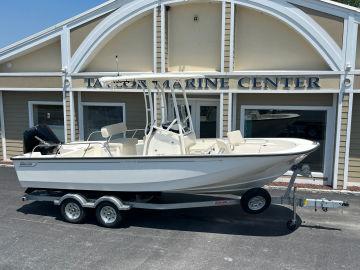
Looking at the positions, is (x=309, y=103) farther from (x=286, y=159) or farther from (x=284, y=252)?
(x=284, y=252)

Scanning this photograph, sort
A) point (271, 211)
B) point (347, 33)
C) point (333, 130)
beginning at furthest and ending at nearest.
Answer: point (333, 130), point (347, 33), point (271, 211)

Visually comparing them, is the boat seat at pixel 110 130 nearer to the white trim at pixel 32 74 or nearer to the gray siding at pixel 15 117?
the white trim at pixel 32 74

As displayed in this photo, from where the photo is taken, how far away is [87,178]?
6.96m

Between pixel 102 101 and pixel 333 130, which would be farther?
pixel 102 101

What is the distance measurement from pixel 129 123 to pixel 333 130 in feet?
17.9

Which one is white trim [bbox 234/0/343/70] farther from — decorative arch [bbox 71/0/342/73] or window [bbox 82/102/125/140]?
window [bbox 82/102/125/140]

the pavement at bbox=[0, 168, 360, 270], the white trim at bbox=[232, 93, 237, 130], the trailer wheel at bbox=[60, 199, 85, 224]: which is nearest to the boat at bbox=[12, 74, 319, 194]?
the trailer wheel at bbox=[60, 199, 85, 224]

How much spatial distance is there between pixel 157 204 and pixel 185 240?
861mm

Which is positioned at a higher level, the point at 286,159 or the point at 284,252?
the point at 286,159

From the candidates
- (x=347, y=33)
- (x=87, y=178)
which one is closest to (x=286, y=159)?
(x=87, y=178)

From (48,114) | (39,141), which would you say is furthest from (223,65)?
(48,114)

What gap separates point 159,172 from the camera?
6.57 m

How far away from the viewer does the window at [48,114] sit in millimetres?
11781

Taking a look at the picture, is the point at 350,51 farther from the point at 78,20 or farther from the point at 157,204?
the point at 78,20
